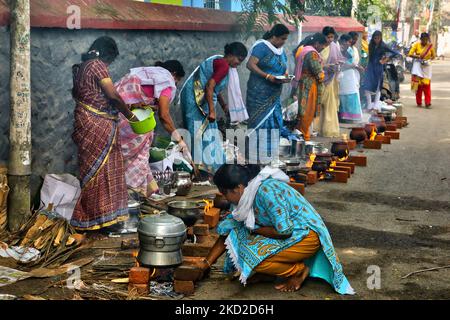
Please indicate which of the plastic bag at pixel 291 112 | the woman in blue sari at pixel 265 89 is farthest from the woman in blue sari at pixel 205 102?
the plastic bag at pixel 291 112

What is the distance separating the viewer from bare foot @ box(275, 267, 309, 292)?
5.67 m

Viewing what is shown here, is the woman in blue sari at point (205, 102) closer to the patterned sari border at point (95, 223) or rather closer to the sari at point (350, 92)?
the patterned sari border at point (95, 223)

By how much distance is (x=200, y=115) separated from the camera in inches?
383

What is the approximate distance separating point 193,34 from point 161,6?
0.92 m

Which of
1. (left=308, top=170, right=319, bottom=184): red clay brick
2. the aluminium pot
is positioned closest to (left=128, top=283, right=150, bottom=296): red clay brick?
the aluminium pot

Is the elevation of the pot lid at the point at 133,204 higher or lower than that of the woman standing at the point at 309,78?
lower

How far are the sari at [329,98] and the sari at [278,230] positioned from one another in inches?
339

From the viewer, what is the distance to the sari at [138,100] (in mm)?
8156

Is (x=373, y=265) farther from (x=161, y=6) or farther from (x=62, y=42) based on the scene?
(x=161, y=6)

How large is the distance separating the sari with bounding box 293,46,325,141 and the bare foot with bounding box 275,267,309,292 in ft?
23.2

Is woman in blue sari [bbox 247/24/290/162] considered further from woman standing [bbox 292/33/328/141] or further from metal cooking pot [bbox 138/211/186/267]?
metal cooking pot [bbox 138/211/186/267]

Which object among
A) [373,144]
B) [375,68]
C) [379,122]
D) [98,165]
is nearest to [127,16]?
[98,165]

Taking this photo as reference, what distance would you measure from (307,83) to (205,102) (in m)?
3.25

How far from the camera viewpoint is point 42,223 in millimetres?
6836
